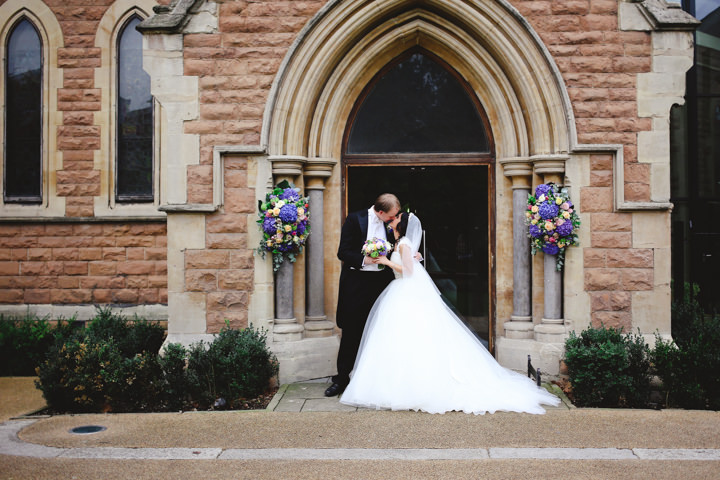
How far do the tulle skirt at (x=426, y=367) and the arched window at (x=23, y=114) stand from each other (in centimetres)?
581

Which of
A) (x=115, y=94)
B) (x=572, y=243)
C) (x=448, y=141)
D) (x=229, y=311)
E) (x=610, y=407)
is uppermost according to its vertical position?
(x=115, y=94)

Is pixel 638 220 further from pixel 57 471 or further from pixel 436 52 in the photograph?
pixel 57 471

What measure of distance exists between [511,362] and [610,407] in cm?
135

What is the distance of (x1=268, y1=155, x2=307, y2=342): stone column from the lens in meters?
7.66

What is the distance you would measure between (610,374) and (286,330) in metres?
3.43

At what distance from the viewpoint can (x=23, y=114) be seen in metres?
9.65

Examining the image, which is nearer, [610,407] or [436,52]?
[610,407]

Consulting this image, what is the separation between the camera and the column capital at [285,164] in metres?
7.63

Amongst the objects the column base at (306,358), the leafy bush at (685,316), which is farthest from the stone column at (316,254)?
the leafy bush at (685,316)

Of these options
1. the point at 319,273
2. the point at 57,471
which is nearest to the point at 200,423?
the point at 57,471

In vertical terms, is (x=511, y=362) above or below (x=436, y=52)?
below

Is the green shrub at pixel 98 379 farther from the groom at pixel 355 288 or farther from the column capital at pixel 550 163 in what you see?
the column capital at pixel 550 163

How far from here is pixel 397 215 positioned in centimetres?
715

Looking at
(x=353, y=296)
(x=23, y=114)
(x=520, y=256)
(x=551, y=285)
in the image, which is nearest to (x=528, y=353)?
(x=551, y=285)
